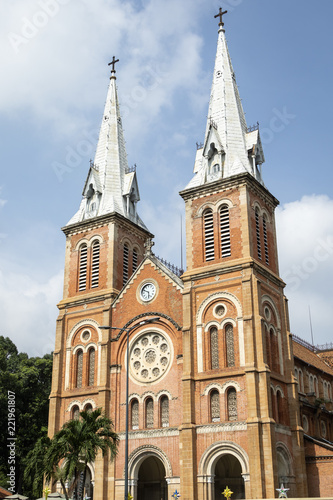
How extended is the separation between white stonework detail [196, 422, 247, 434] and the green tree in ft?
71.7

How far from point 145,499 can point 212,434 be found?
10488mm

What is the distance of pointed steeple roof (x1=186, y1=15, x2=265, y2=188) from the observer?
4834cm

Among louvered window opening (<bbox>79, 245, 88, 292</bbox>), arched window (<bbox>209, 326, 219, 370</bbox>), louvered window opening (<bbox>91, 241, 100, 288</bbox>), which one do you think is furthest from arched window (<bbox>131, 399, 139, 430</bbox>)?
louvered window opening (<bbox>79, 245, 88, 292</bbox>)

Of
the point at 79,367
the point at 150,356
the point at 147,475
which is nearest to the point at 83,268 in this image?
the point at 79,367

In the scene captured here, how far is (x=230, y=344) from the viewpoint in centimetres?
4188

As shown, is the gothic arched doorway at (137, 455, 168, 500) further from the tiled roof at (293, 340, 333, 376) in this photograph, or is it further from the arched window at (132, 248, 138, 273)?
the tiled roof at (293, 340, 333, 376)

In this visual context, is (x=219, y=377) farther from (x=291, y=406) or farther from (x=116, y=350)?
(x=116, y=350)

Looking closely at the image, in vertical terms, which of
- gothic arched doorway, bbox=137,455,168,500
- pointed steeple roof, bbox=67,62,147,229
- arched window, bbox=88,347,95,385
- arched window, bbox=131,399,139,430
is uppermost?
pointed steeple roof, bbox=67,62,147,229

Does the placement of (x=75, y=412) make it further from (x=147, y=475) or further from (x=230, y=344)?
(x=230, y=344)

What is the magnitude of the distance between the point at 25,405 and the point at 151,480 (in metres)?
18.7

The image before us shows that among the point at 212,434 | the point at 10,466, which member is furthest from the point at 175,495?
the point at 10,466

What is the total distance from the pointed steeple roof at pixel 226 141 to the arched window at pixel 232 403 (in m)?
16.5

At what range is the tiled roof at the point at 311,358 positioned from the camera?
199 ft

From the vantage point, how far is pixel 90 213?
54531mm
